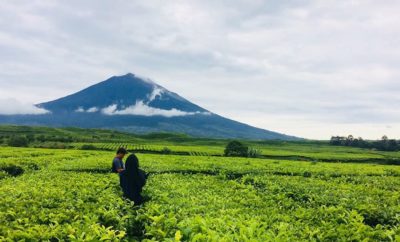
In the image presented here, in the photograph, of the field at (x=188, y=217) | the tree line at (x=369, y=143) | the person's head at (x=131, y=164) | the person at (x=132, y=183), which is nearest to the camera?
the field at (x=188, y=217)

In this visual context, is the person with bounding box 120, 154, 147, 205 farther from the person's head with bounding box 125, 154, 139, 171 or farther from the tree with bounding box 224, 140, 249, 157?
the tree with bounding box 224, 140, 249, 157

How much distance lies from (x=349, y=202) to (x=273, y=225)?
21.1 ft

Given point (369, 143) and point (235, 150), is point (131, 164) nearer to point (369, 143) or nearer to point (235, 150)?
point (235, 150)

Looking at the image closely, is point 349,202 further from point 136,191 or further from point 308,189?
point 136,191

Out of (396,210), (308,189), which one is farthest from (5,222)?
(308,189)

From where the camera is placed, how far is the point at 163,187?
18047 millimetres

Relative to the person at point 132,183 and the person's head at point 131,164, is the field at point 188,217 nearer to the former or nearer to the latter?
the person at point 132,183

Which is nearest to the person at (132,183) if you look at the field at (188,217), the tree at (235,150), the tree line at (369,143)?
the field at (188,217)

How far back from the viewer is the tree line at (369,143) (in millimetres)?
163625

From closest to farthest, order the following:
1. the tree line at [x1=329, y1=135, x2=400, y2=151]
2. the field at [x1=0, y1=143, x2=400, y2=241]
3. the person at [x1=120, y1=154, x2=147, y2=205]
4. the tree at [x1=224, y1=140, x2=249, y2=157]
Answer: the field at [x1=0, y1=143, x2=400, y2=241], the person at [x1=120, y1=154, x2=147, y2=205], the tree at [x1=224, y1=140, x2=249, y2=157], the tree line at [x1=329, y1=135, x2=400, y2=151]

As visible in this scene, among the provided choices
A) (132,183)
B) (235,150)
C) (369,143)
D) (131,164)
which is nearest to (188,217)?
(132,183)

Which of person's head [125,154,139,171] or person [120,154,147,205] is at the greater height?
person's head [125,154,139,171]

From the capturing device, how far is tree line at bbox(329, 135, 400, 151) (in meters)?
164

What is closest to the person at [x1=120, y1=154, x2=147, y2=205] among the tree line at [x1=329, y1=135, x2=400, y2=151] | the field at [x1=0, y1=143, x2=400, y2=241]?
the field at [x1=0, y1=143, x2=400, y2=241]
